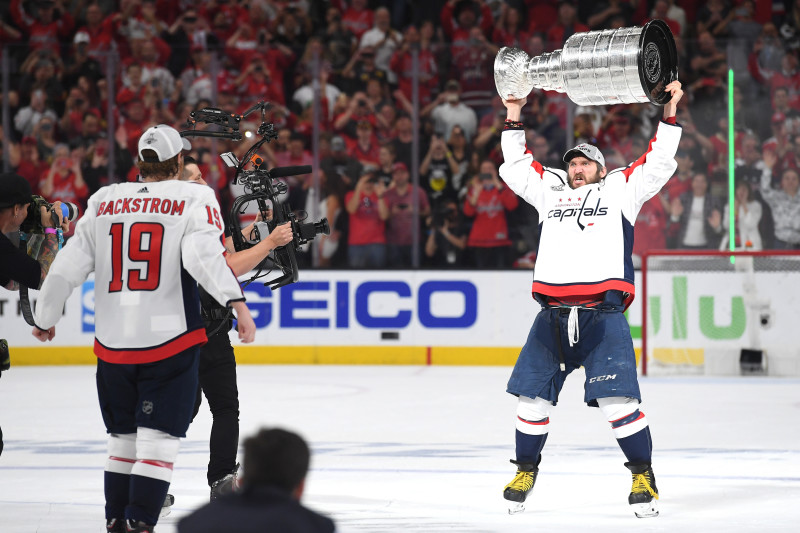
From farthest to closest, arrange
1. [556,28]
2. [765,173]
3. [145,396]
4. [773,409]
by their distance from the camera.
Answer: [556,28] → [765,173] → [773,409] → [145,396]

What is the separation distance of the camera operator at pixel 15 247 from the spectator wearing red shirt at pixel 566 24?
8777 mm

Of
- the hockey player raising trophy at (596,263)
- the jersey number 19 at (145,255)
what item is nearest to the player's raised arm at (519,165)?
the hockey player raising trophy at (596,263)

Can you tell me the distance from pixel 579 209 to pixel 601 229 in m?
0.14

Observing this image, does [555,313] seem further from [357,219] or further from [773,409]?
[357,219]

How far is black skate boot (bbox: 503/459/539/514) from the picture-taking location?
518cm

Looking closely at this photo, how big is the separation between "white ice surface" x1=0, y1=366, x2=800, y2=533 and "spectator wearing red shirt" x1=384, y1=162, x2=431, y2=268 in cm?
140

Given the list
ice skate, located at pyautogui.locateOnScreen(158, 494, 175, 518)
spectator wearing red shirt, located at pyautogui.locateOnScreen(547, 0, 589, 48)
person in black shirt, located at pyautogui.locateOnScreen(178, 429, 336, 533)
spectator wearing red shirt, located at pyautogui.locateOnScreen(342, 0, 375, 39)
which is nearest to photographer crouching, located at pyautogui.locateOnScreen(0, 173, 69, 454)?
ice skate, located at pyautogui.locateOnScreen(158, 494, 175, 518)

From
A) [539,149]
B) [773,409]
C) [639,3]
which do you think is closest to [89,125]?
[539,149]

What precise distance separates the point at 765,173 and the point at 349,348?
4086mm

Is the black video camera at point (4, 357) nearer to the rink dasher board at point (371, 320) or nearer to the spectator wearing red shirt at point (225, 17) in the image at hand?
the rink dasher board at point (371, 320)

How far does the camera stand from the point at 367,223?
11.8 m

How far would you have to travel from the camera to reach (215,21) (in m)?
13.8

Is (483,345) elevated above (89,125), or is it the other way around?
(89,125)

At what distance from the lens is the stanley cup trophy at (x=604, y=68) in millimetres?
5395
